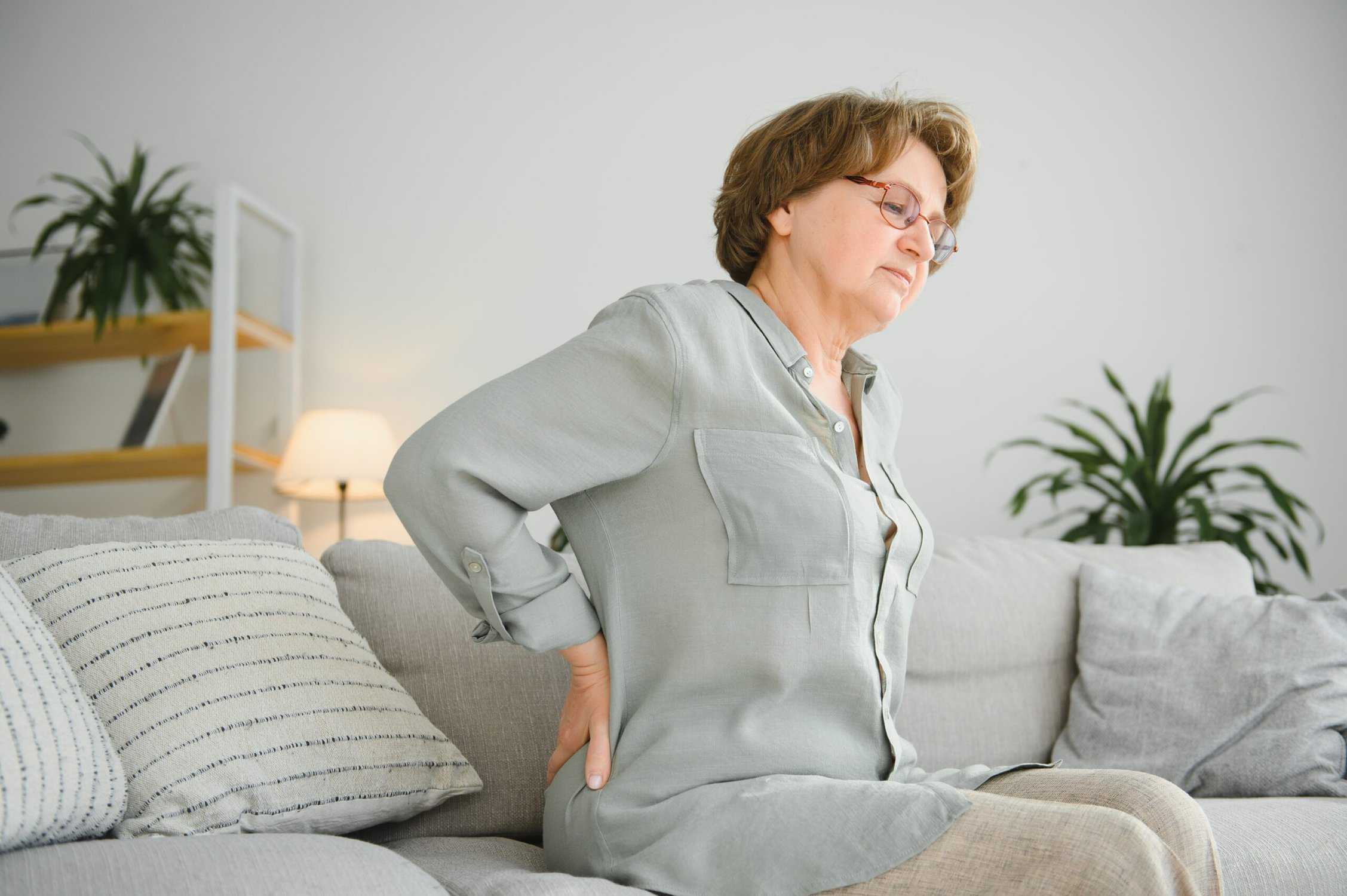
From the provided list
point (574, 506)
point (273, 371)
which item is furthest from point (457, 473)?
point (273, 371)

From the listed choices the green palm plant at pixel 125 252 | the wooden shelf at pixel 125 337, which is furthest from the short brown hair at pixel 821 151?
the green palm plant at pixel 125 252

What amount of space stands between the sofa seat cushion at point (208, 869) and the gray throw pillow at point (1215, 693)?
4.01 ft

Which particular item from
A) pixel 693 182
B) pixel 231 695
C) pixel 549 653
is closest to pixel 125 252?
pixel 693 182

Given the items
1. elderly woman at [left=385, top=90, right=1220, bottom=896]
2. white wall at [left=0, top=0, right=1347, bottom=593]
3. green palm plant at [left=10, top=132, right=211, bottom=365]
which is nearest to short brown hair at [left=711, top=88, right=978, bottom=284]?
elderly woman at [left=385, top=90, right=1220, bottom=896]

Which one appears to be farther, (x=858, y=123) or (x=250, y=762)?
(x=858, y=123)

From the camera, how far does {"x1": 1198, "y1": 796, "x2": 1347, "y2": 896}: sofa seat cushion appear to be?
1.39 m

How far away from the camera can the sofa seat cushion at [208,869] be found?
907mm

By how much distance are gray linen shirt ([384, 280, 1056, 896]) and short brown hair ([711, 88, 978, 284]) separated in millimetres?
236

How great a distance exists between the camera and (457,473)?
1.08 m

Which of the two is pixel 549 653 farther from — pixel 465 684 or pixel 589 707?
pixel 589 707

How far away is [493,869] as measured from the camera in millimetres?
1216

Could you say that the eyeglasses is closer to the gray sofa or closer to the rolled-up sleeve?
the rolled-up sleeve

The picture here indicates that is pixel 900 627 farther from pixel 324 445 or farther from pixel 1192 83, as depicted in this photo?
pixel 1192 83

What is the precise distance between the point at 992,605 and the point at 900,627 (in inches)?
32.3
